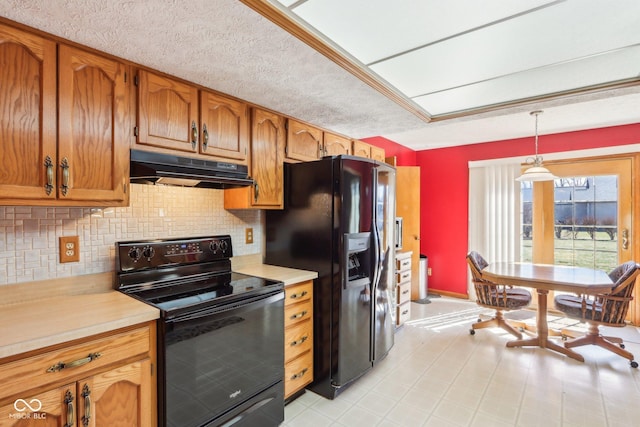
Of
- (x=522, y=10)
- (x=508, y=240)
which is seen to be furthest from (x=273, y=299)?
(x=508, y=240)

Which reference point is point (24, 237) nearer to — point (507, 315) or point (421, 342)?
point (421, 342)

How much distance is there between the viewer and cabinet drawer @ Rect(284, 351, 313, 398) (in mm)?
2160

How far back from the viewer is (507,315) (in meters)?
4.12

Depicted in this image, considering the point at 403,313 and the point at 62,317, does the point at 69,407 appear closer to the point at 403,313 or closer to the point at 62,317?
the point at 62,317

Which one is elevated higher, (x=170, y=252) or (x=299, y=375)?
(x=170, y=252)

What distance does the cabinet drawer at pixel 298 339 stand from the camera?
215 cm

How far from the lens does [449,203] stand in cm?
505

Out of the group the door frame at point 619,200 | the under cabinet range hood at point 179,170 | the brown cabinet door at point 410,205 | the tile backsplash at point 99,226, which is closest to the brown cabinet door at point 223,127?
the under cabinet range hood at point 179,170

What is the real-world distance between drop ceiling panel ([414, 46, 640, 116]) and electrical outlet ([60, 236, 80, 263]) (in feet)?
8.01

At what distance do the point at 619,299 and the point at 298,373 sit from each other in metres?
2.72

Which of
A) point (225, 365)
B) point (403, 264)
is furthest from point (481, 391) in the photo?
point (225, 365)

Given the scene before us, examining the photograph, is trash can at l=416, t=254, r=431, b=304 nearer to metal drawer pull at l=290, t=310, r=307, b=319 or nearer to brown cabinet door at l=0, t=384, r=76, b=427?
metal drawer pull at l=290, t=310, r=307, b=319

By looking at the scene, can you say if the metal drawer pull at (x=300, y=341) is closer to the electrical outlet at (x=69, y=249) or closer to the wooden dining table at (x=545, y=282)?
the electrical outlet at (x=69, y=249)

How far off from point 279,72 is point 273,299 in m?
1.33
